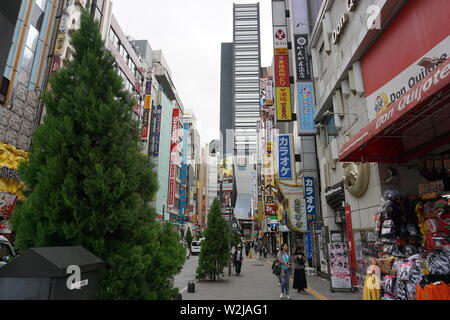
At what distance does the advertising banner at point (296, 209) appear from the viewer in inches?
707

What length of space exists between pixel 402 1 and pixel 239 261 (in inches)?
584

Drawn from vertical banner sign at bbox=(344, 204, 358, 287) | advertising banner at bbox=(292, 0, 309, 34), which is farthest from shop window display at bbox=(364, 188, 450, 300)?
advertising banner at bbox=(292, 0, 309, 34)

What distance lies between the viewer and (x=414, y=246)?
639 cm

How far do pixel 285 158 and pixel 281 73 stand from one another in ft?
19.9

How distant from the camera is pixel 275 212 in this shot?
3017 centimetres

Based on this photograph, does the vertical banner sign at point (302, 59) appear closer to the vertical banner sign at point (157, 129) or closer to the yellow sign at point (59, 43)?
the yellow sign at point (59, 43)

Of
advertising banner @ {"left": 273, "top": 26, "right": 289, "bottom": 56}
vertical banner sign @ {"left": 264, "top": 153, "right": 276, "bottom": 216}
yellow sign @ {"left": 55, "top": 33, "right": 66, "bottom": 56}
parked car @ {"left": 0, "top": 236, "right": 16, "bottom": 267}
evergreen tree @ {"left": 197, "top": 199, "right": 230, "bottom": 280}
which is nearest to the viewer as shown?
parked car @ {"left": 0, "top": 236, "right": 16, "bottom": 267}

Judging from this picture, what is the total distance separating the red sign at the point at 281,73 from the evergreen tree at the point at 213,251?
10341 mm

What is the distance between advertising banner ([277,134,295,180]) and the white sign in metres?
10.6

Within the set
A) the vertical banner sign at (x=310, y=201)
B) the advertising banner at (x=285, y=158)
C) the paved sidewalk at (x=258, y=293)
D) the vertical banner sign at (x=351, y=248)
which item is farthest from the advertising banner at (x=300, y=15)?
the paved sidewalk at (x=258, y=293)

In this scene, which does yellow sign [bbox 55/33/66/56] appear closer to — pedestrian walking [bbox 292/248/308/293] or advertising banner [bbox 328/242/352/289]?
pedestrian walking [bbox 292/248/308/293]

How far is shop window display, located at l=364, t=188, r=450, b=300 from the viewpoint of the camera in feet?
16.3

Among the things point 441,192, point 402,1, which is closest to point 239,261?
point 441,192
